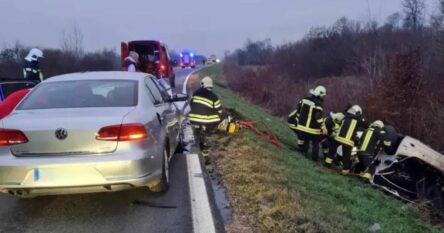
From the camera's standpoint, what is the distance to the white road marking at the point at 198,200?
4.57m

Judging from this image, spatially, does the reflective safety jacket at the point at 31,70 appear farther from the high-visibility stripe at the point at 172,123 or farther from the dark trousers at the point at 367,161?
the dark trousers at the point at 367,161

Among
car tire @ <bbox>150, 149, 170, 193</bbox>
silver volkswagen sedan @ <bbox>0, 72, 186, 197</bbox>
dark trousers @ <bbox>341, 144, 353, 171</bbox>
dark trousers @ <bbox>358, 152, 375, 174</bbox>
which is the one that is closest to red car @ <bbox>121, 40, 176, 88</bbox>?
dark trousers @ <bbox>341, 144, 353, 171</bbox>

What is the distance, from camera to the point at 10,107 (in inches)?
246

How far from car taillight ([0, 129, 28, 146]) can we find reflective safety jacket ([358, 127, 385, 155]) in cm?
680

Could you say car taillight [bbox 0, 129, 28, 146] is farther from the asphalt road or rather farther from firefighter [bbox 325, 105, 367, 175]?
firefighter [bbox 325, 105, 367, 175]

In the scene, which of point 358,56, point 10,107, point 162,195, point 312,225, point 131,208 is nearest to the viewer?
point 312,225

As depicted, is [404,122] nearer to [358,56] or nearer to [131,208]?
[131,208]

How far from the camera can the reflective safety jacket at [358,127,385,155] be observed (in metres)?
9.24

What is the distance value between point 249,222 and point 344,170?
213 inches

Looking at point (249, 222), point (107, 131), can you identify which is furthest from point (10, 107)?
point (249, 222)

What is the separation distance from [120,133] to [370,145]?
20.2ft

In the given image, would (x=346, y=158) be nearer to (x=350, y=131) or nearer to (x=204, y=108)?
(x=350, y=131)

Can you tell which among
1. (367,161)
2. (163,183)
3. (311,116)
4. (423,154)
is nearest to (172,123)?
(163,183)

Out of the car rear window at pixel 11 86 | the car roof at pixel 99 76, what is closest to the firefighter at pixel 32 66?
the car rear window at pixel 11 86
